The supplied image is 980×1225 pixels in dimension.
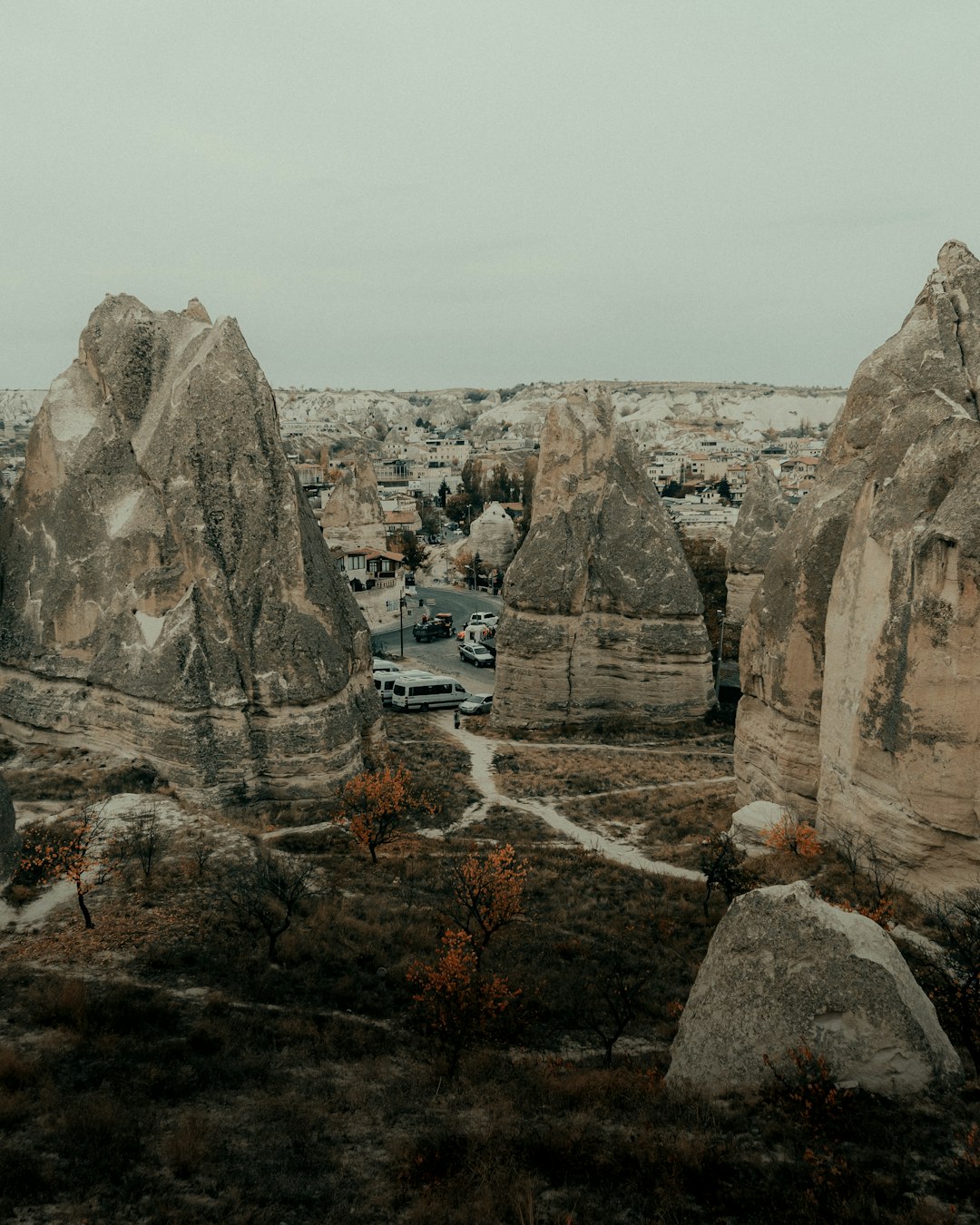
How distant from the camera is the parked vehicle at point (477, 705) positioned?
32.8 meters

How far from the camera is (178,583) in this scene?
20.5m

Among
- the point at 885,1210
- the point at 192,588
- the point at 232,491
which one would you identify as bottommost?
the point at 885,1210

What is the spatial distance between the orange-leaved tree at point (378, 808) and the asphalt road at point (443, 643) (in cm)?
1477

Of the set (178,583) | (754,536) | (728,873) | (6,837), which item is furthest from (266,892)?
(754,536)

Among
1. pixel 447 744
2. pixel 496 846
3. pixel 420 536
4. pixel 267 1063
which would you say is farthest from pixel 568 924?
pixel 420 536

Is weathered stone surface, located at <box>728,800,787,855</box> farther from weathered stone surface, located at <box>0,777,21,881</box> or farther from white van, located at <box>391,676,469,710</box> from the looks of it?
white van, located at <box>391,676,469,710</box>

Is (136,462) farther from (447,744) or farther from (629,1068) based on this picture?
(629,1068)

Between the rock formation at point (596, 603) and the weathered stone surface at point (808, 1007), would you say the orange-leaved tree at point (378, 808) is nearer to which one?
the weathered stone surface at point (808, 1007)

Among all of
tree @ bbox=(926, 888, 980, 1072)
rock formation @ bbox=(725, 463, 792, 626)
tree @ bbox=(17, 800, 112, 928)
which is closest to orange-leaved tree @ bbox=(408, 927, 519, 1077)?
tree @ bbox=(926, 888, 980, 1072)

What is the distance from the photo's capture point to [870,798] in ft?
49.0

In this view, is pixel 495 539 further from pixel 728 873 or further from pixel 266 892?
pixel 266 892

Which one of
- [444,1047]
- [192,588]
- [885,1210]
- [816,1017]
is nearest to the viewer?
[885,1210]

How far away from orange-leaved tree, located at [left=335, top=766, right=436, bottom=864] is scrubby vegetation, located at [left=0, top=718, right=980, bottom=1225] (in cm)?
103

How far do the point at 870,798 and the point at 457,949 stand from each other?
7131mm
